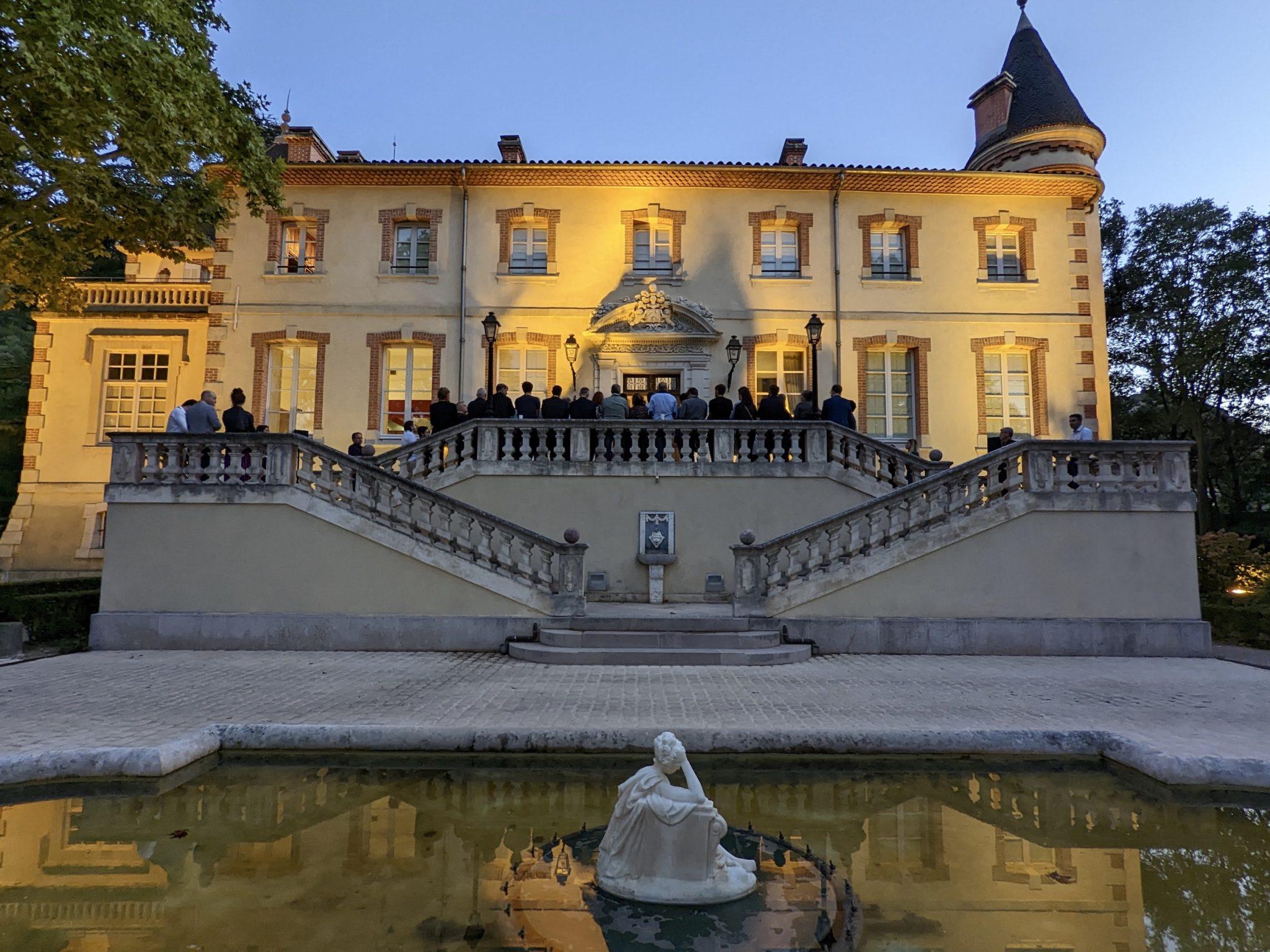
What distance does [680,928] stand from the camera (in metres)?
3.29

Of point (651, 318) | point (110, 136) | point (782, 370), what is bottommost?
point (782, 370)

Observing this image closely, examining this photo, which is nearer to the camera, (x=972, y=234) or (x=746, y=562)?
(x=746, y=562)

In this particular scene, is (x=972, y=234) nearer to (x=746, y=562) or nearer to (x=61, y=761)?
(x=746, y=562)

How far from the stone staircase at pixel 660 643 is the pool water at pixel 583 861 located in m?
4.26

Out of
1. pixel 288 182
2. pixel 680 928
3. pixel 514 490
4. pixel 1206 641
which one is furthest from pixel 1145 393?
pixel 680 928

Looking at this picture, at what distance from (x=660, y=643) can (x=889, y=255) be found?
1260cm

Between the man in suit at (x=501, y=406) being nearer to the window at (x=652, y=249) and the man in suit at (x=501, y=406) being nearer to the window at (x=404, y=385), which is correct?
the window at (x=404, y=385)

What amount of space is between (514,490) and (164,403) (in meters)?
12.1

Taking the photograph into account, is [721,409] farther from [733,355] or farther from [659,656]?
[659,656]

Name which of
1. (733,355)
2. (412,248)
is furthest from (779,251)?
(412,248)

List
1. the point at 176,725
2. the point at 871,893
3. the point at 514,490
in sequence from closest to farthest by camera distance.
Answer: the point at 871,893, the point at 176,725, the point at 514,490

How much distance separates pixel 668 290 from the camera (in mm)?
17875

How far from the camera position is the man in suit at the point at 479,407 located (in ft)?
44.2

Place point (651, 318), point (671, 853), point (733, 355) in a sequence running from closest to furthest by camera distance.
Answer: point (671, 853) → point (733, 355) → point (651, 318)
